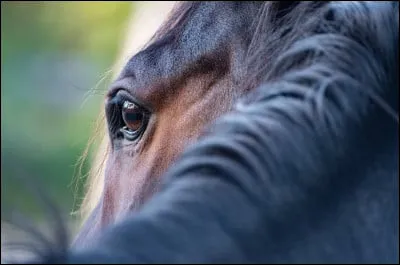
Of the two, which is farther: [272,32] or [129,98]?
[129,98]

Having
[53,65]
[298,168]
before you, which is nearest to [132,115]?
[298,168]

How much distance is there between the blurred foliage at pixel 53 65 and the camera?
1689 centimetres

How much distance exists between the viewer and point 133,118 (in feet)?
7.64

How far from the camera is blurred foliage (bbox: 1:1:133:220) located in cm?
1689

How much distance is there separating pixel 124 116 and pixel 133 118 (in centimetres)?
4

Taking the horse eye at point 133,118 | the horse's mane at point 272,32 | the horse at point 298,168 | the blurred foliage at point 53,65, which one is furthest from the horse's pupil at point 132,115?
the blurred foliage at point 53,65

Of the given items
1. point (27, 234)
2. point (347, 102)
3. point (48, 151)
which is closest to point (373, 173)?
point (347, 102)

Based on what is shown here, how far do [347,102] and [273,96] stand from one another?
0.49 ft

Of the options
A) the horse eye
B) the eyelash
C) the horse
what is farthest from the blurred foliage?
the horse

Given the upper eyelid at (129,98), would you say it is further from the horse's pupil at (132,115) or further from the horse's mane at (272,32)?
the horse's mane at (272,32)

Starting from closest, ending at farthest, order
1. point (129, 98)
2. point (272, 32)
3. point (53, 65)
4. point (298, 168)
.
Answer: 1. point (298, 168)
2. point (272, 32)
3. point (129, 98)
4. point (53, 65)

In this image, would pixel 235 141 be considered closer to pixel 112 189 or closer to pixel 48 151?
pixel 112 189

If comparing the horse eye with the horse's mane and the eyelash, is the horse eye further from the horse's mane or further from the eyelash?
the horse's mane

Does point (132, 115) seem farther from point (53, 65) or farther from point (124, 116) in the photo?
point (53, 65)
